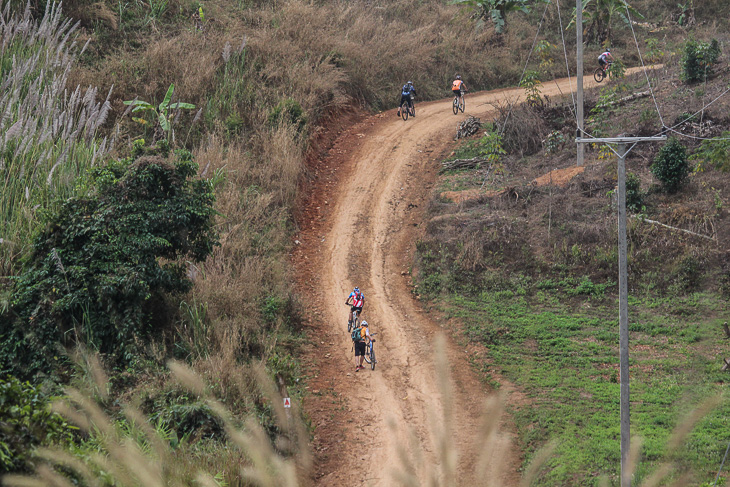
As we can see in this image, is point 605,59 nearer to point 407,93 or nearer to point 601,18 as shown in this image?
point 601,18

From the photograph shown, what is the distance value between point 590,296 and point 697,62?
1396 cm

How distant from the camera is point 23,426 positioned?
6.26 m

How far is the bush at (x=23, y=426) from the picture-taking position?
5.85 metres

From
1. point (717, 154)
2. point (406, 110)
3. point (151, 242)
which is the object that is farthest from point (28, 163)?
point (717, 154)

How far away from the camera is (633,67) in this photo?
35125mm

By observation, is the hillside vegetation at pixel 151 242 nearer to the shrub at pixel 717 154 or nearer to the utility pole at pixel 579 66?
the utility pole at pixel 579 66

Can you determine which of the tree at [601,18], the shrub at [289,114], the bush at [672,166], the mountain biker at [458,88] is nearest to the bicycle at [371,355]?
the bush at [672,166]

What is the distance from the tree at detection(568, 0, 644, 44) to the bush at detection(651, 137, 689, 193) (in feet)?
59.2

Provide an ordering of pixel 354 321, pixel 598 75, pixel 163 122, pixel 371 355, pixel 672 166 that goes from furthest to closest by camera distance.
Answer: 1. pixel 598 75
2. pixel 163 122
3. pixel 672 166
4. pixel 354 321
5. pixel 371 355

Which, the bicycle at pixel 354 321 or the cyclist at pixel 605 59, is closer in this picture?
the bicycle at pixel 354 321

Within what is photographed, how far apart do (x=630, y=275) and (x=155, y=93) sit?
17972mm

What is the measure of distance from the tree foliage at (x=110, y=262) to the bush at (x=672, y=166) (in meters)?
13.8

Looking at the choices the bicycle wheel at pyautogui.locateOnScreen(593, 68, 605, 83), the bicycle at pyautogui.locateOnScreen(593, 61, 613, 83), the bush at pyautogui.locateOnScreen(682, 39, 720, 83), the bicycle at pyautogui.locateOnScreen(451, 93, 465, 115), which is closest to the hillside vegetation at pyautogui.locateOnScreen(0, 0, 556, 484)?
the bicycle at pyautogui.locateOnScreen(451, 93, 465, 115)

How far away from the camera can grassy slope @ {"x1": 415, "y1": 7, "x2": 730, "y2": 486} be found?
11508mm
